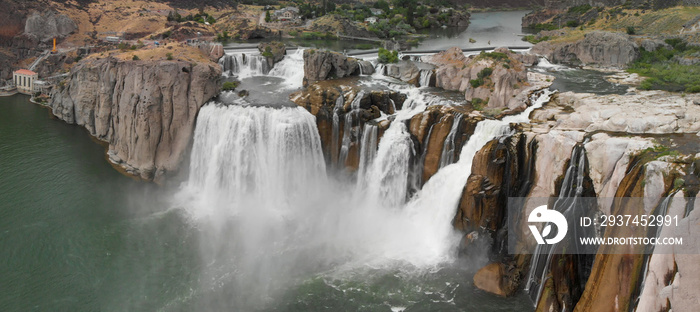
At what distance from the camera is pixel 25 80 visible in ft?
204

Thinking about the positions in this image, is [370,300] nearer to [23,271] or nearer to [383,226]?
[383,226]

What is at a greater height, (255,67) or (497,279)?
(255,67)

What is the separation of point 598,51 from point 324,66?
28.0 m

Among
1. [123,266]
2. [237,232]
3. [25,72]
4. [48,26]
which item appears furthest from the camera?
[48,26]

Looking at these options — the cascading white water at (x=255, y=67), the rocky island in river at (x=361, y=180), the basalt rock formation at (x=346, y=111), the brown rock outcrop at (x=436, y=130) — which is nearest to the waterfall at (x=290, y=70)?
the cascading white water at (x=255, y=67)

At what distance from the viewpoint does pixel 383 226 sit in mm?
33906

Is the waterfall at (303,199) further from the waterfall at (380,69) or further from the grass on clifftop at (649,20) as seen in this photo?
the grass on clifftop at (649,20)

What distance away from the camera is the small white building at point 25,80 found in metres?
61.8

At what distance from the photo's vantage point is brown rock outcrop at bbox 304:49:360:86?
4416cm

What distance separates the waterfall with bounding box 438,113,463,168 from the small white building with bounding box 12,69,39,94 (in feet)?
182

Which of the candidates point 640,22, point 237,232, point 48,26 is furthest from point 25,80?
point 640,22

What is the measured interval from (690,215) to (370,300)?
610 inches

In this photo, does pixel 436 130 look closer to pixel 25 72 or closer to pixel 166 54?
pixel 166 54

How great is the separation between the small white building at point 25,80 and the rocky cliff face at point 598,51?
205 ft
